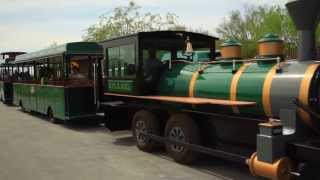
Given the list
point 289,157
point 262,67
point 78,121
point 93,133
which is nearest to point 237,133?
point 262,67

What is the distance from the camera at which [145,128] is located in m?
10.7

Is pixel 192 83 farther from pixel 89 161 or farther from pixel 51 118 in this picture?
pixel 51 118

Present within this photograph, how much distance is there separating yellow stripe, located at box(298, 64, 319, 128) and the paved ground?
1789mm

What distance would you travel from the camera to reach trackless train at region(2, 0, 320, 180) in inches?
267

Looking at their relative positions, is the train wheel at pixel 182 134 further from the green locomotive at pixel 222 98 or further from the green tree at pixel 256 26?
the green tree at pixel 256 26

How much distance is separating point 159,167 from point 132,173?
0.68 metres

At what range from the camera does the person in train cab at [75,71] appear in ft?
52.9

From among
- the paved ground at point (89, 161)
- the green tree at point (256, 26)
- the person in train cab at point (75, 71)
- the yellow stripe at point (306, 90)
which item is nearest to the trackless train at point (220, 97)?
the yellow stripe at point (306, 90)

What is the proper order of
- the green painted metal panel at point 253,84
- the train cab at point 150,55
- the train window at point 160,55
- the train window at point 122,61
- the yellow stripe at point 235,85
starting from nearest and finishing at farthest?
the green painted metal panel at point 253,84
the yellow stripe at point 235,85
the train cab at point 150,55
the train window at point 160,55
the train window at point 122,61

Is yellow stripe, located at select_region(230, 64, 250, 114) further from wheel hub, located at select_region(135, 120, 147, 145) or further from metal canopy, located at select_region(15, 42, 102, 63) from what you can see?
metal canopy, located at select_region(15, 42, 102, 63)

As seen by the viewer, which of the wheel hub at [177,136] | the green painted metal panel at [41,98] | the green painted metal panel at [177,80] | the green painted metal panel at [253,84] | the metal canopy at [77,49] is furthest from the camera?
the green painted metal panel at [41,98]

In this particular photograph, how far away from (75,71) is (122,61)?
5.19 m

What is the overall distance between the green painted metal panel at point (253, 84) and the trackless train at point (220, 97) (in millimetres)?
16

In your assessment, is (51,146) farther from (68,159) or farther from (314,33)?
(314,33)
